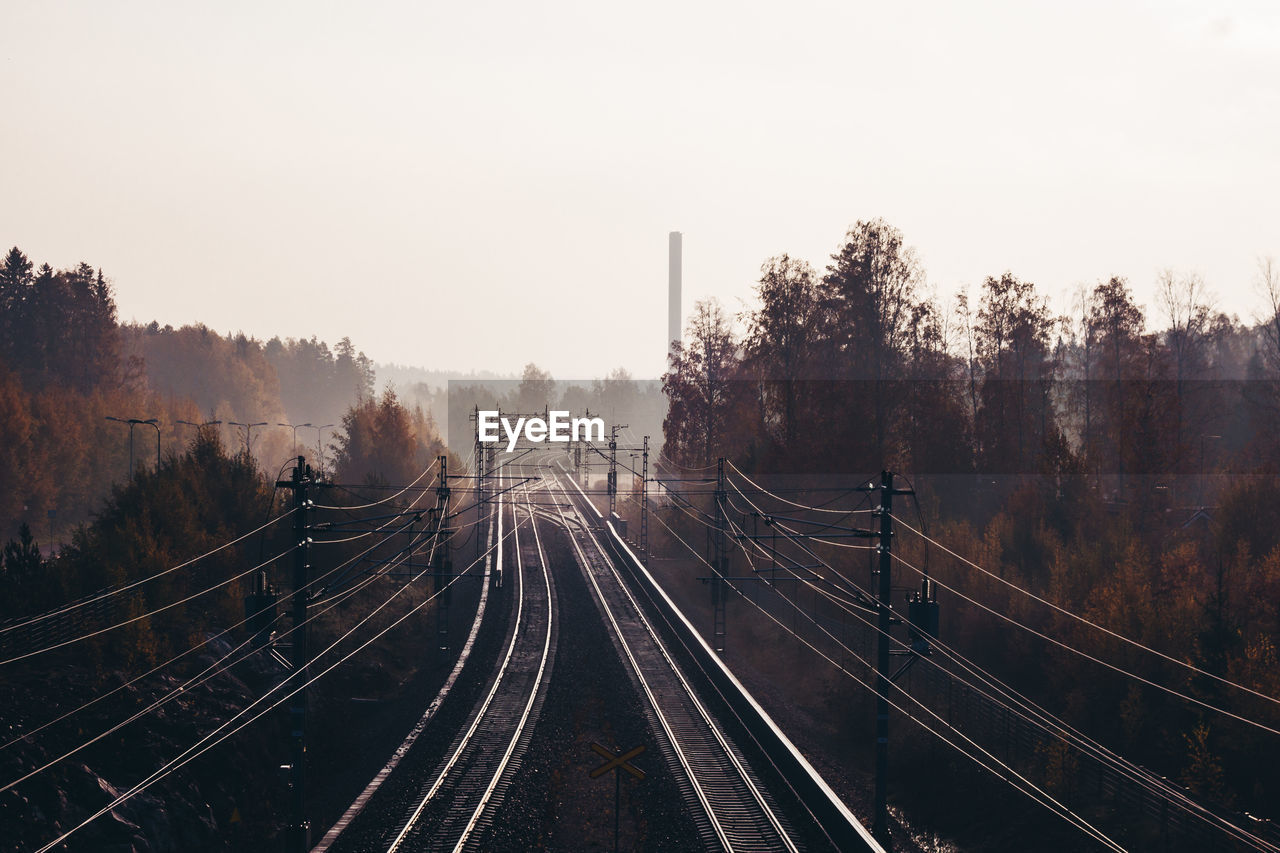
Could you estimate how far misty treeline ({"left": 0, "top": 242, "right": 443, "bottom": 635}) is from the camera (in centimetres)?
3012

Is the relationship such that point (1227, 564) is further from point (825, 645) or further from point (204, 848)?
point (204, 848)

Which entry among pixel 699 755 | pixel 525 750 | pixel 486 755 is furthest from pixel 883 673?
pixel 486 755

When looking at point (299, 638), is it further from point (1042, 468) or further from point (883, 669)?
point (1042, 468)

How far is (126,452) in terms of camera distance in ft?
243

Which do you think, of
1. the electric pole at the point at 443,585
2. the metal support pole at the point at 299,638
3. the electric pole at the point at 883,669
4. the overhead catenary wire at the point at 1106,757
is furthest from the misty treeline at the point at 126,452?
the overhead catenary wire at the point at 1106,757

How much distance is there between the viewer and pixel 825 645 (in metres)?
34.9

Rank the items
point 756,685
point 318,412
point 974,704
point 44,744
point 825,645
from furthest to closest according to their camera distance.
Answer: point 318,412, point 825,645, point 756,685, point 974,704, point 44,744

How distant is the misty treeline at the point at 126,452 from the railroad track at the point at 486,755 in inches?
302

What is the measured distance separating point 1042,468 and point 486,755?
88.2 feet

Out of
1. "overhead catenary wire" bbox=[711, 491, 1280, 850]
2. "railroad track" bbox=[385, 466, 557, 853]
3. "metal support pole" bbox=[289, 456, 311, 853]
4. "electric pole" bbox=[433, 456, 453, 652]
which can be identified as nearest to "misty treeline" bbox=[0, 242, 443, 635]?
"metal support pole" bbox=[289, 456, 311, 853]

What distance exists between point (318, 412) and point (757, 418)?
16006 cm

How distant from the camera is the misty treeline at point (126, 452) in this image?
3012 cm

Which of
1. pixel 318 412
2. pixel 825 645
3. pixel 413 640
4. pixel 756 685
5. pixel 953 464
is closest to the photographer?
pixel 756 685

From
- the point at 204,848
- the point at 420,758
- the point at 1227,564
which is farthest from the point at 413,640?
the point at 1227,564
